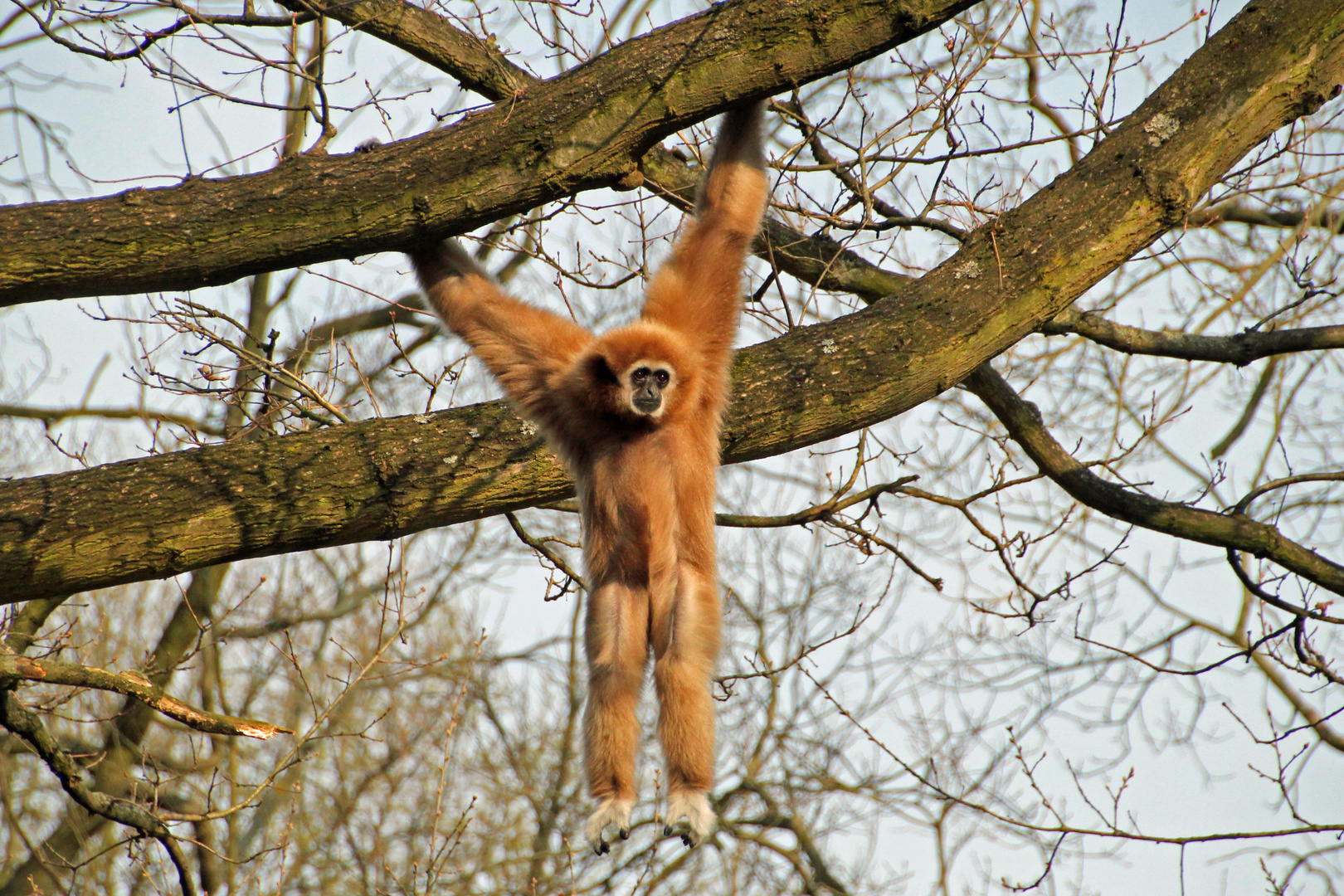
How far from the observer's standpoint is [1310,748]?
7.25 metres

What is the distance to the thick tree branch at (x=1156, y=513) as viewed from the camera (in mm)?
6395

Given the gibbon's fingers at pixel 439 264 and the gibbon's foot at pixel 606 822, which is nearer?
the gibbon's foot at pixel 606 822

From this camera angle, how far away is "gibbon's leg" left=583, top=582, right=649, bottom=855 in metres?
5.32

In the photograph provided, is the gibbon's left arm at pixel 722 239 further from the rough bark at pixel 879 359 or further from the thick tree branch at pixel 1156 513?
the thick tree branch at pixel 1156 513

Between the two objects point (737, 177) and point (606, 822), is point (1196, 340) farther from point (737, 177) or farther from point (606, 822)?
point (606, 822)

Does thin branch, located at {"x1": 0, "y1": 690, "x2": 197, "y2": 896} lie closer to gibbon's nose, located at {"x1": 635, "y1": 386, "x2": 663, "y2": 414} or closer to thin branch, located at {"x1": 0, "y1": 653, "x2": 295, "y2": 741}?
thin branch, located at {"x1": 0, "y1": 653, "x2": 295, "y2": 741}

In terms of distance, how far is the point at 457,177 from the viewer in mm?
4848

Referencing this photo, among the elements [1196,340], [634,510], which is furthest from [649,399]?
[1196,340]

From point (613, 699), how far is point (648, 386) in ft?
5.62

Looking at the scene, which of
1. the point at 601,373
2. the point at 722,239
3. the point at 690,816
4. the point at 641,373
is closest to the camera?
the point at 690,816

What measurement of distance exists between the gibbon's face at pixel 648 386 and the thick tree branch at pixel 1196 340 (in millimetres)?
2535

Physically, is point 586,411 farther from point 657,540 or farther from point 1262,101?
point 1262,101

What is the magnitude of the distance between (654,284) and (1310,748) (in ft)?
19.3

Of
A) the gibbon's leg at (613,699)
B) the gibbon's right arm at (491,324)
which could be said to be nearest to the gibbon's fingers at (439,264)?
the gibbon's right arm at (491,324)
